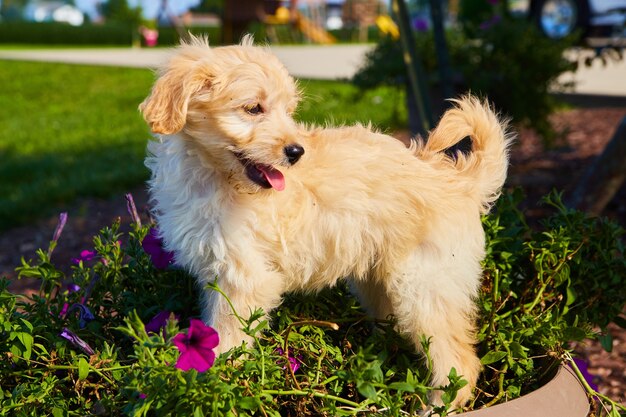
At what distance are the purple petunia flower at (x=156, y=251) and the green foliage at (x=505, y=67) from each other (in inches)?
183

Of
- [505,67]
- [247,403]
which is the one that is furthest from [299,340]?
[505,67]

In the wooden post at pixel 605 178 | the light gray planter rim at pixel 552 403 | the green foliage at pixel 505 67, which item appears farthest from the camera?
the green foliage at pixel 505 67

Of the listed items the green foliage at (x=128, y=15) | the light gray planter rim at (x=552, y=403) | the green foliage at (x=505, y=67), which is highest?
the green foliage at (x=505, y=67)

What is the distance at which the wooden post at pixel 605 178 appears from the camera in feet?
16.4

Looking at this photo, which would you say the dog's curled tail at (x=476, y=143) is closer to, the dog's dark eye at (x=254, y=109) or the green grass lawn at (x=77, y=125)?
the dog's dark eye at (x=254, y=109)

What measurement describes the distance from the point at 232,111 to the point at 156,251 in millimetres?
720

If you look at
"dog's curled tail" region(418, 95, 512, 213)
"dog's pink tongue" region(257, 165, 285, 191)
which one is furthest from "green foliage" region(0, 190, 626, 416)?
"dog's pink tongue" region(257, 165, 285, 191)

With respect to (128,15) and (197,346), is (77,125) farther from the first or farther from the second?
(128,15)

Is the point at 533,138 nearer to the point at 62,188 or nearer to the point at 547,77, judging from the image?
the point at 547,77

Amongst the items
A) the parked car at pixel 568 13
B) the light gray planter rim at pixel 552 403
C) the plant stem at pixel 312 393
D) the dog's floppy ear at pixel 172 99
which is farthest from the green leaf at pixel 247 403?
the parked car at pixel 568 13

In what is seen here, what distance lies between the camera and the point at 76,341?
2604 millimetres

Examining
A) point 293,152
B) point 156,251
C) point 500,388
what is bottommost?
point 500,388

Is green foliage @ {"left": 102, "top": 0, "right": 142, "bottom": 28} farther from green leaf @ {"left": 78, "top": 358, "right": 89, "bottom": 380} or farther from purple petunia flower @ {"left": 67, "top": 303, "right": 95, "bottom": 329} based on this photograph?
green leaf @ {"left": 78, "top": 358, "right": 89, "bottom": 380}

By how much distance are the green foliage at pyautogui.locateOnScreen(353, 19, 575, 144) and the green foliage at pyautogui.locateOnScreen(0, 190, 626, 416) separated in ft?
13.4
